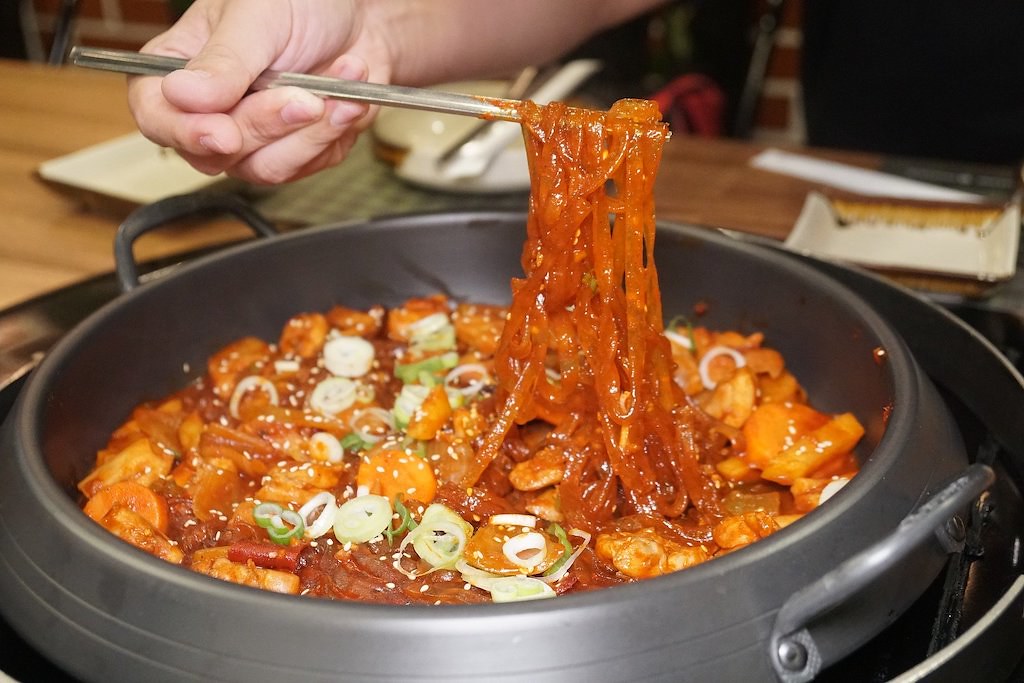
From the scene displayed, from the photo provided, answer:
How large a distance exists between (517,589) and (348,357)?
88 cm

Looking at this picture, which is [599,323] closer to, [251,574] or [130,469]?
[251,574]

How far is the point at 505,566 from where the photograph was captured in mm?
1433

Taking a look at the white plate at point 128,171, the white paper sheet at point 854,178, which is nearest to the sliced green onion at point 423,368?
the white plate at point 128,171

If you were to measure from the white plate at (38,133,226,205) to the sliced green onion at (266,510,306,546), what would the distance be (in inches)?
65.3

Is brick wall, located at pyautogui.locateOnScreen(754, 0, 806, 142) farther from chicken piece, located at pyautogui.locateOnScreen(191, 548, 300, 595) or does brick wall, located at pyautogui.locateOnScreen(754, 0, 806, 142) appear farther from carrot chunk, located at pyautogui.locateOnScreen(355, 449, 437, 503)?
chicken piece, located at pyautogui.locateOnScreen(191, 548, 300, 595)

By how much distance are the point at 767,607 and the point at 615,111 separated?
0.84 meters

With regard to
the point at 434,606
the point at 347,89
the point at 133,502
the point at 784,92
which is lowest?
the point at 784,92

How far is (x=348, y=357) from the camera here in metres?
2.08

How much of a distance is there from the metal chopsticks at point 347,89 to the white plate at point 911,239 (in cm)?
117

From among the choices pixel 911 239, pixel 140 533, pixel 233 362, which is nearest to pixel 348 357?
pixel 233 362

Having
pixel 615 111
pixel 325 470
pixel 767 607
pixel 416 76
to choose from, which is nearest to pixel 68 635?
pixel 325 470

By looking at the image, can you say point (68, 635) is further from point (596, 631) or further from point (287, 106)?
point (287, 106)

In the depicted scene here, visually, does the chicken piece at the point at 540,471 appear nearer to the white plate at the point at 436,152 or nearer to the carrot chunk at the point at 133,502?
the carrot chunk at the point at 133,502

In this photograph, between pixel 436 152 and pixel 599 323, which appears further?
pixel 436 152
